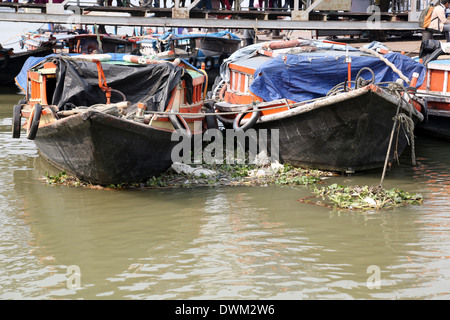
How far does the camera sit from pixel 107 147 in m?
7.88

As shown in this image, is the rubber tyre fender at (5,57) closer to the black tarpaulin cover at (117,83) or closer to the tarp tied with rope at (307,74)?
the black tarpaulin cover at (117,83)

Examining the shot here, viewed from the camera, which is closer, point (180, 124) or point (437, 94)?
point (180, 124)

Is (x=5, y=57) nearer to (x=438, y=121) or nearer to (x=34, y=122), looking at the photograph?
(x=34, y=122)

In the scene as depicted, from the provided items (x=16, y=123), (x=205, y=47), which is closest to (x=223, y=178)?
(x=16, y=123)

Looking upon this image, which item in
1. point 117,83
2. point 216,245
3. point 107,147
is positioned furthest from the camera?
point 117,83

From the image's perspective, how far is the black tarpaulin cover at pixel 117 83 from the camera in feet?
29.3

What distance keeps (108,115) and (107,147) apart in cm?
49

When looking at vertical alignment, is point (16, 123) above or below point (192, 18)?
below

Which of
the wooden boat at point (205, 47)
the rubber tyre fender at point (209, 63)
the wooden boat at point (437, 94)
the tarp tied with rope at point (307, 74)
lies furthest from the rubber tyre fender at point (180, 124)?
the rubber tyre fender at point (209, 63)

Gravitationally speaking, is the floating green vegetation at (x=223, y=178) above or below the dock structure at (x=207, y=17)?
below

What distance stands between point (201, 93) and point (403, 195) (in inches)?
177

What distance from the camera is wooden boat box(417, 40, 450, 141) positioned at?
1132 cm

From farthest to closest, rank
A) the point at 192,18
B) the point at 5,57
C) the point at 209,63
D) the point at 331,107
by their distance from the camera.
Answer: the point at 5,57
the point at 209,63
the point at 192,18
the point at 331,107

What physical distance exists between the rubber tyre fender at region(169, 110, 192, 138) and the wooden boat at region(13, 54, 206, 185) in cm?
1
